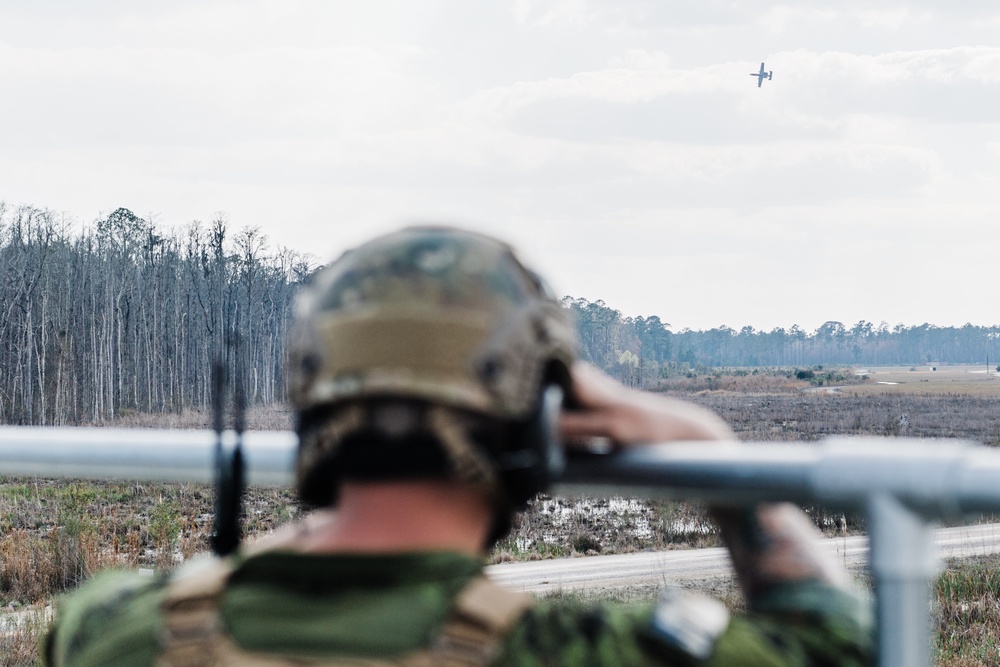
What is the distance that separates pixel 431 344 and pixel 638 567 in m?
15.6

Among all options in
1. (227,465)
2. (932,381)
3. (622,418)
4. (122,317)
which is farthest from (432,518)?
(932,381)

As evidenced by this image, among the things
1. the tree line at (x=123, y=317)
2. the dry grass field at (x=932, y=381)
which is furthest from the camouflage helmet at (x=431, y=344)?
the dry grass field at (x=932, y=381)

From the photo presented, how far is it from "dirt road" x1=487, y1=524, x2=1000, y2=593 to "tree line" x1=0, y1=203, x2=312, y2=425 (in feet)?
134

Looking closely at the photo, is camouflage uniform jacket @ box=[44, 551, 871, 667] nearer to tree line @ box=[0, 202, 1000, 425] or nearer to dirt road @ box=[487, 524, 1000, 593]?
dirt road @ box=[487, 524, 1000, 593]

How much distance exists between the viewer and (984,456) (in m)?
1.10

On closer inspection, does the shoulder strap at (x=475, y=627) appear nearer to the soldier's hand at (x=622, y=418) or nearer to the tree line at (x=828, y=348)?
the soldier's hand at (x=622, y=418)

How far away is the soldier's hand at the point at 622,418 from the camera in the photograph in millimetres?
1351

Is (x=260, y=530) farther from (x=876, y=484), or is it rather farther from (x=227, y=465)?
(x=876, y=484)

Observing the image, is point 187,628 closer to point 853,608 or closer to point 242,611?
point 242,611

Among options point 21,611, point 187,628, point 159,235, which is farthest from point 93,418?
point 187,628

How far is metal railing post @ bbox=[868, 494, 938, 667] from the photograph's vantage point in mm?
1136

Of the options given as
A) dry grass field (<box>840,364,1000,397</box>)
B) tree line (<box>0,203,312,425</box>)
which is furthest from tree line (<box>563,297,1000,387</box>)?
tree line (<box>0,203,312,425</box>)

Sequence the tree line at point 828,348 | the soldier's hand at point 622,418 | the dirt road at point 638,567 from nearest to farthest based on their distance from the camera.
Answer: the soldier's hand at point 622,418, the dirt road at point 638,567, the tree line at point 828,348

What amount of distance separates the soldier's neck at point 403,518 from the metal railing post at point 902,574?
0.44 m
